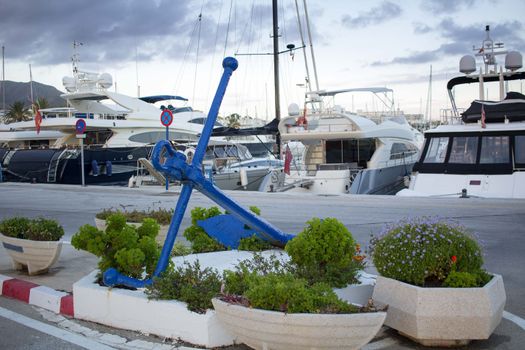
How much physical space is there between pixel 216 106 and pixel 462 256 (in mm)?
2816

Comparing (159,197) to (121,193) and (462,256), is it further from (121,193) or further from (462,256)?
(462,256)

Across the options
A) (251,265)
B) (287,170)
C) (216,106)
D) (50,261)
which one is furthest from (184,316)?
(287,170)

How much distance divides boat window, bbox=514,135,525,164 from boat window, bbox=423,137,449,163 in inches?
95.9

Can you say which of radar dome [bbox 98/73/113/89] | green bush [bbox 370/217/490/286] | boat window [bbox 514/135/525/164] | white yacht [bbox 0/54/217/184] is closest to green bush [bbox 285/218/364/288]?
green bush [bbox 370/217/490/286]

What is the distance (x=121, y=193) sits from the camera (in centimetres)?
2219

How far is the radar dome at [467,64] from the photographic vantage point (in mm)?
24375

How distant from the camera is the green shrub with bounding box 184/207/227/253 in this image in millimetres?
8461

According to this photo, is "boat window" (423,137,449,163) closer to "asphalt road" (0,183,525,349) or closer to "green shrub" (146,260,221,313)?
"asphalt road" (0,183,525,349)

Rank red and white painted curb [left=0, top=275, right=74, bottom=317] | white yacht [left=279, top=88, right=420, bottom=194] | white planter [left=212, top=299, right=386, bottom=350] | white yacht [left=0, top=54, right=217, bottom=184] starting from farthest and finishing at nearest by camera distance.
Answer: white yacht [left=0, top=54, right=217, bottom=184], white yacht [left=279, top=88, right=420, bottom=194], red and white painted curb [left=0, top=275, right=74, bottom=317], white planter [left=212, top=299, right=386, bottom=350]

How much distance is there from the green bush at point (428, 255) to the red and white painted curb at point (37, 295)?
3.53 m

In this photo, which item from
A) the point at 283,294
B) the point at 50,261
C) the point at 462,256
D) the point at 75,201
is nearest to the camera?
the point at 283,294

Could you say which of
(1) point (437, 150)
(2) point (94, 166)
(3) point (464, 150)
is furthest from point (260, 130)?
(3) point (464, 150)

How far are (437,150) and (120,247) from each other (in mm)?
17672

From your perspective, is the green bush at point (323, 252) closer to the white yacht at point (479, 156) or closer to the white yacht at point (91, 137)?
the white yacht at point (479, 156)
